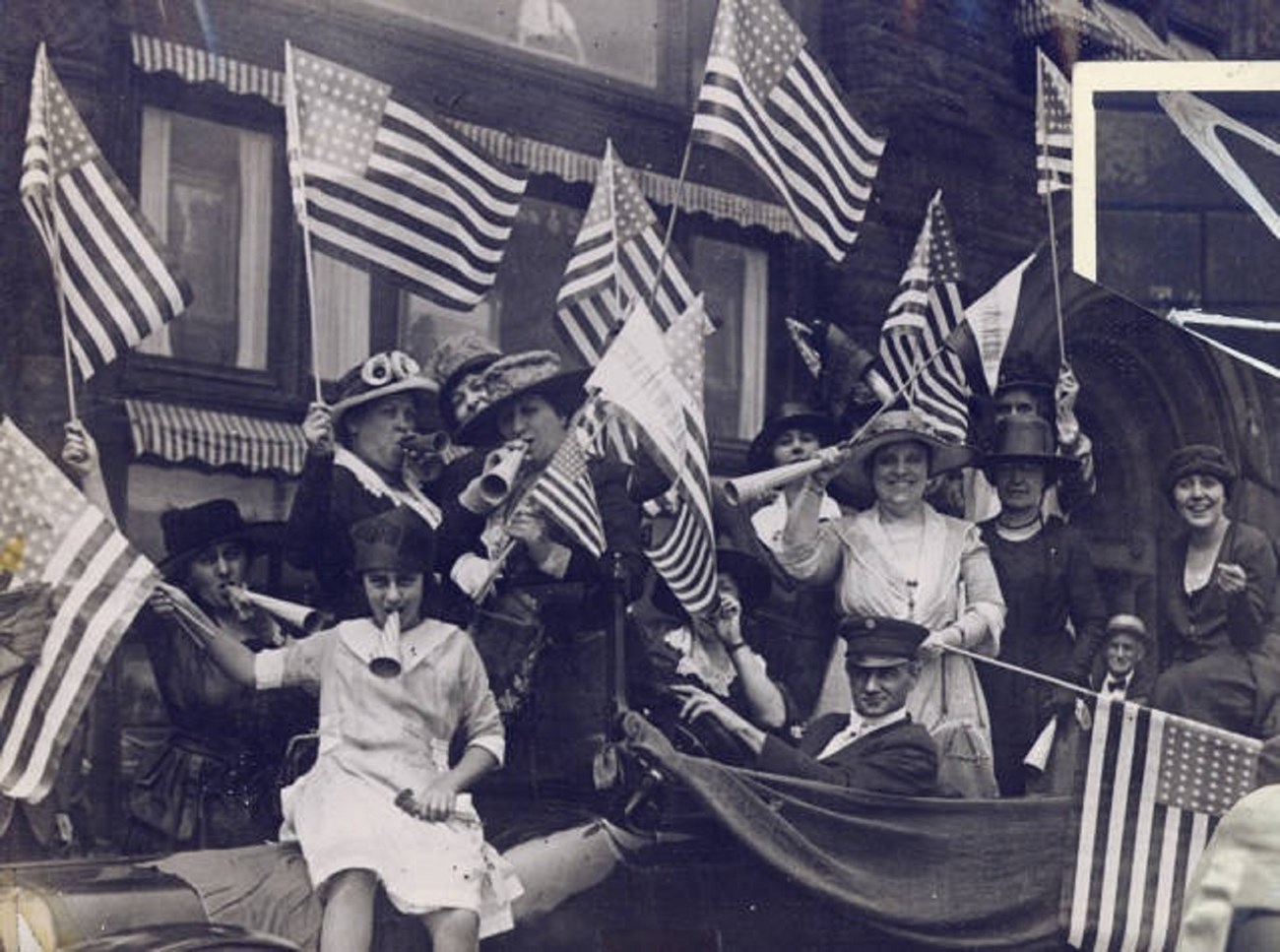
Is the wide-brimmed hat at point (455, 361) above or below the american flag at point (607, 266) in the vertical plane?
below

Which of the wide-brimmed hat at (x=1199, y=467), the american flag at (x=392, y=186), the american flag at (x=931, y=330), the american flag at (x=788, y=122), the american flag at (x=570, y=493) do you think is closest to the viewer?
the american flag at (x=392, y=186)

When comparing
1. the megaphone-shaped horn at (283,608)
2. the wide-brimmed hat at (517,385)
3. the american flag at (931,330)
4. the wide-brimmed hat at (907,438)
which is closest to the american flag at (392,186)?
the wide-brimmed hat at (517,385)

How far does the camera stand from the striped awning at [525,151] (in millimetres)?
6625

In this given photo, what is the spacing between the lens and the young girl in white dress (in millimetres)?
6543

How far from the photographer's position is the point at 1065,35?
884 cm

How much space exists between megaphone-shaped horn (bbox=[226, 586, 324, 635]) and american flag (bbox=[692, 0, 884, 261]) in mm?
2266

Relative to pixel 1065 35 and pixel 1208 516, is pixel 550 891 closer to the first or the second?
pixel 1208 516

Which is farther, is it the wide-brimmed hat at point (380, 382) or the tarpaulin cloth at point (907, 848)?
the tarpaulin cloth at point (907, 848)

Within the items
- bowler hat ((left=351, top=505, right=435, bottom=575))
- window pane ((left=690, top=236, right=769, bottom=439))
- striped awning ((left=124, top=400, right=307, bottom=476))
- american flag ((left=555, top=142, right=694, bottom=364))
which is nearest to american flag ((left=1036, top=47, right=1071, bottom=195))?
window pane ((left=690, top=236, right=769, bottom=439))

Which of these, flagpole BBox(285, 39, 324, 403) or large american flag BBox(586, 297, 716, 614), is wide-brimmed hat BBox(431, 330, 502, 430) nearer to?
large american flag BBox(586, 297, 716, 614)

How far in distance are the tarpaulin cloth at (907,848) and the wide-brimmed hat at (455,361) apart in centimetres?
122

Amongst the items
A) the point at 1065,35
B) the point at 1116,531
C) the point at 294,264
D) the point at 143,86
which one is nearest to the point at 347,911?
the point at 294,264

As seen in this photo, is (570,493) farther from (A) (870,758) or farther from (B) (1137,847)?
(B) (1137,847)

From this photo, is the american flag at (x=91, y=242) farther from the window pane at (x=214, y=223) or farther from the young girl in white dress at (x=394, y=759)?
the young girl in white dress at (x=394, y=759)
